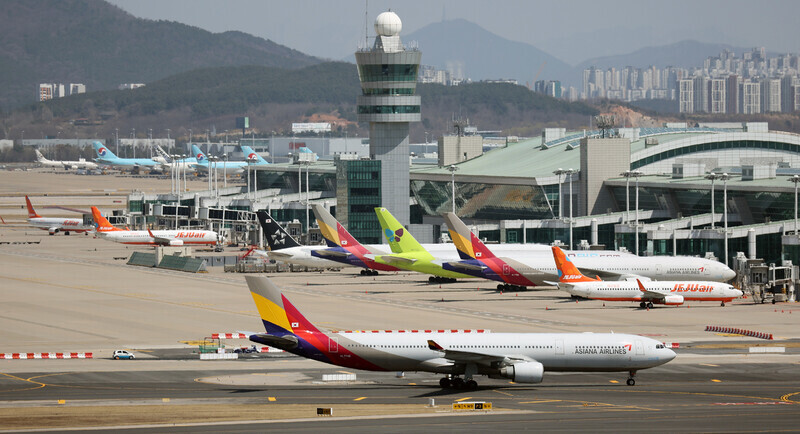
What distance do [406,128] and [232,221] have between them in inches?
1203

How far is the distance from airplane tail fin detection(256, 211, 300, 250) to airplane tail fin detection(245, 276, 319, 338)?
198 feet

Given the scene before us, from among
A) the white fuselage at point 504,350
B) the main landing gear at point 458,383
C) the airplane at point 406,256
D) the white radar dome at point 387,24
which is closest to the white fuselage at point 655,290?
the airplane at point 406,256

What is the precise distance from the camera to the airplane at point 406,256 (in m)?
104

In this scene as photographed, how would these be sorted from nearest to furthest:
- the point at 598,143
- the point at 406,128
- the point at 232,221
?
the point at 598,143 → the point at 406,128 → the point at 232,221

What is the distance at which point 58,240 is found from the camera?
172 metres

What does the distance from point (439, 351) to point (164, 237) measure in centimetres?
10269

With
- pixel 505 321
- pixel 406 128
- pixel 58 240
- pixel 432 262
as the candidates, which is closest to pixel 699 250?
pixel 432 262

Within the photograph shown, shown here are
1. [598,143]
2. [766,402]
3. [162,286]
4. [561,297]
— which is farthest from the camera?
[598,143]

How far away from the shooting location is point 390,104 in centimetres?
14862

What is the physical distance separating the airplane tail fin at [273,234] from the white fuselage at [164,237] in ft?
128

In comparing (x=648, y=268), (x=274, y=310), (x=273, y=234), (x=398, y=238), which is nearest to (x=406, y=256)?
(x=398, y=238)

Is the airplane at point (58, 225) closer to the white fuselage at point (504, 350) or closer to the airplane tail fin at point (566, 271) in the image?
the airplane tail fin at point (566, 271)

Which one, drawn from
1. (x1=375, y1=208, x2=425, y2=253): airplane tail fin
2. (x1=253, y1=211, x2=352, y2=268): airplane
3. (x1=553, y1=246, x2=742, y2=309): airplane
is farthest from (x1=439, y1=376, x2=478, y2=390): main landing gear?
(x1=253, y1=211, x2=352, y2=268): airplane

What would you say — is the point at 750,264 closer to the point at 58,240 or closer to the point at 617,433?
the point at 617,433
